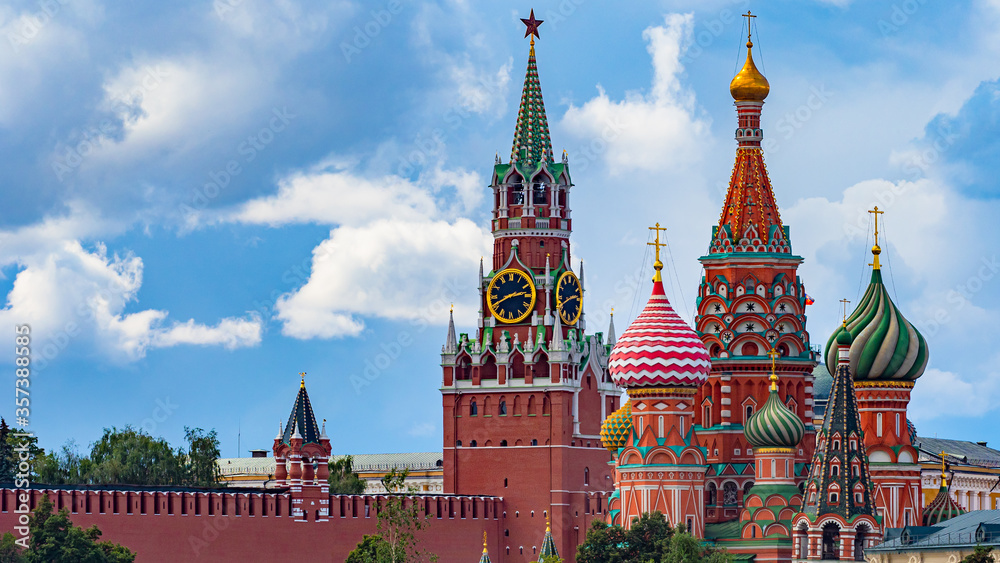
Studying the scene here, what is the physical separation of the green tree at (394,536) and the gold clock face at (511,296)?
11.0m

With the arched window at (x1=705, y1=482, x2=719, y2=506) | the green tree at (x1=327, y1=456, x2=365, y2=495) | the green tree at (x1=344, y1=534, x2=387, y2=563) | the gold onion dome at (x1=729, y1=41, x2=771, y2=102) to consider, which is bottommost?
the green tree at (x1=344, y1=534, x2=387, y2=563)

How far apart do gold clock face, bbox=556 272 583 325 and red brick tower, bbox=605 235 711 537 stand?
737 inches

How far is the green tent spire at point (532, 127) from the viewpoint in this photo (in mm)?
101562

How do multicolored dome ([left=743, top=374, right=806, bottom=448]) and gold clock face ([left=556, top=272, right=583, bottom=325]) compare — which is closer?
multicolored dome ([left=743, top=374, right=806, bottom=448])

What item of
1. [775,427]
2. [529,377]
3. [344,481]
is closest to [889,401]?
[775,427]

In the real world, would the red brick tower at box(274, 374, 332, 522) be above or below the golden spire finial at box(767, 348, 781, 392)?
below

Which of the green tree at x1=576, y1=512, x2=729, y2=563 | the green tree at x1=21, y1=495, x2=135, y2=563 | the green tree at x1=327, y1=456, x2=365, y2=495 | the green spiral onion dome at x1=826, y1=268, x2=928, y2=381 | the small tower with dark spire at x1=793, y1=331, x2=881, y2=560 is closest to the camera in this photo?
the small tower with dark spire at x1=793, y1=331, x2=881, y2=560

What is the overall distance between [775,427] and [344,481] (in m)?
32.9

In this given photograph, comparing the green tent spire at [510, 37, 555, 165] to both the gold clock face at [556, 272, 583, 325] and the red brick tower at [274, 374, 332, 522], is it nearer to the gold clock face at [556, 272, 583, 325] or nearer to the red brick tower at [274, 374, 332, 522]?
the gold clock face at [556, 272, 583, 325]

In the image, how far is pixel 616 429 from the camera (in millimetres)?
92062

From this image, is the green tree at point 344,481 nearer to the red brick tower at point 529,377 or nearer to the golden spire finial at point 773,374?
the red brick tower at point 529,377

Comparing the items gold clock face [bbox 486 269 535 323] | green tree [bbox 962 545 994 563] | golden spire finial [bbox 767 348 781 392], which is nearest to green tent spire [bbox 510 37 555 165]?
gold clock face [bbox 486 269 535 323]

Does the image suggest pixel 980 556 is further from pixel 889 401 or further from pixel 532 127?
pixel 532 127

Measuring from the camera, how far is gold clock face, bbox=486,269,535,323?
329 feet
